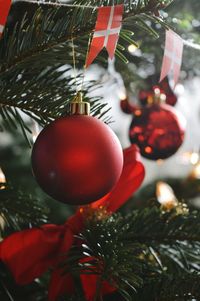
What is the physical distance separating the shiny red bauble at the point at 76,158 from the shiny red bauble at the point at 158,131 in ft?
1.14

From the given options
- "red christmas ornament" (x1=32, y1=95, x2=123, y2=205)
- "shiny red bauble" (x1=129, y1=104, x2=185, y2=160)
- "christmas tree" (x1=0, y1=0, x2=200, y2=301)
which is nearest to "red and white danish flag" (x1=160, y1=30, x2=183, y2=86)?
"christmas tree" (x1=0, y1=0, x2=200, y2=301)

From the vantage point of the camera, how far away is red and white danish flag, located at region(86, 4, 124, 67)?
19.4 inches

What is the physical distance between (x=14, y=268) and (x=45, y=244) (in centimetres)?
5

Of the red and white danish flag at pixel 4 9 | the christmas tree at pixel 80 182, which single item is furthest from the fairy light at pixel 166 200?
the red and white danish flag at pixel 4 9

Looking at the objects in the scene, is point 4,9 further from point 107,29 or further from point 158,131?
point 158,131

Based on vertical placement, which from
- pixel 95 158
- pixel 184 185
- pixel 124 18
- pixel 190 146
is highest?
pixel 124 18

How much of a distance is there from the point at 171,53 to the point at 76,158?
0.20 m

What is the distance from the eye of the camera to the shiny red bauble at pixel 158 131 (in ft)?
2.62

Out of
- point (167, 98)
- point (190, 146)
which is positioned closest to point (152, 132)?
point (167, 98)

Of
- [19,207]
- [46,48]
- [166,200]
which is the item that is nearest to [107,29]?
[46,48]

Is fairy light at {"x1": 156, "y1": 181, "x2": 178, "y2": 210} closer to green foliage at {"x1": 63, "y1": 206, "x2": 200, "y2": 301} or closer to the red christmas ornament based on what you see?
green foliage at {"x1": 63, "y1": 206, "x2": 200, "y2": 301}

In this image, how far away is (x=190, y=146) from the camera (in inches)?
74.7

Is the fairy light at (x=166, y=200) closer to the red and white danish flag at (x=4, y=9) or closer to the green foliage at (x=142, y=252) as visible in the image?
the green foliage at (x=142, y=252)

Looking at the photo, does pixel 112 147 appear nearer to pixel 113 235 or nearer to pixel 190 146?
pixel 113 235
